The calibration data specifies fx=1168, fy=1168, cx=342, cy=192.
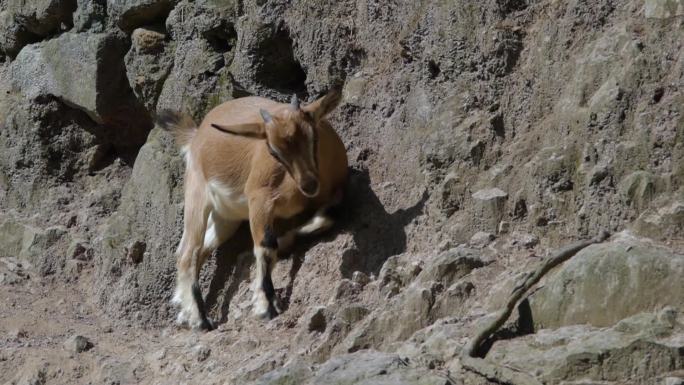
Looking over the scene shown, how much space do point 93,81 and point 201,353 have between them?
142 inches

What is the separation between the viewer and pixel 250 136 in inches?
311

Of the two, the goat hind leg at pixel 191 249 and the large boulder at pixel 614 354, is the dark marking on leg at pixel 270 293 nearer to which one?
the goat hind leg at pixel 191 249

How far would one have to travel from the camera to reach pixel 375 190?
26.0 ft

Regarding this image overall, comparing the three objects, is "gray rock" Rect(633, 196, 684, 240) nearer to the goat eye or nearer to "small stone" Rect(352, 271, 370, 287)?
"small stone" Rect(352, 271, 370, 287)

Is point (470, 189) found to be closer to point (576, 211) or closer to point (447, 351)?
point (576, 211)

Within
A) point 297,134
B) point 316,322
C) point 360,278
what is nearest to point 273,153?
point 297,134

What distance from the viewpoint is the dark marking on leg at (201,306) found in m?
8.18

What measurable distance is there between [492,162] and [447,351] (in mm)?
1876

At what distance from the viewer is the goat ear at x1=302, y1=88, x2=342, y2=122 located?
7812 millimetres

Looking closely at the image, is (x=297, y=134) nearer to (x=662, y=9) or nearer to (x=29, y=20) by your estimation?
(x=662, y=9)

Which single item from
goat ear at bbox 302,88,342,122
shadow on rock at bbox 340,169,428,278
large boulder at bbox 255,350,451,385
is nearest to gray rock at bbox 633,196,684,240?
large boulder at bbox 255,350,451,385

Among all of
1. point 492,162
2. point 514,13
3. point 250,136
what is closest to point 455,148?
point 492,162

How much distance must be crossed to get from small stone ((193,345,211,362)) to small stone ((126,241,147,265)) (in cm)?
181

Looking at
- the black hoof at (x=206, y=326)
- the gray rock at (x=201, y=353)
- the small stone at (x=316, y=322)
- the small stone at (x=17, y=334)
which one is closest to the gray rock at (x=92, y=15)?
the small stone at (x=17, y=334)
